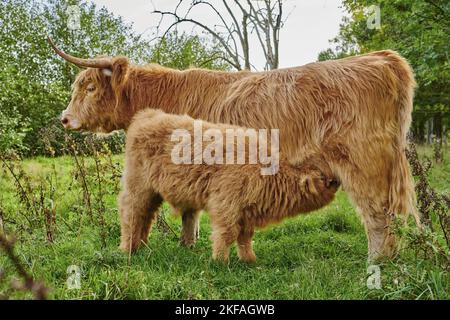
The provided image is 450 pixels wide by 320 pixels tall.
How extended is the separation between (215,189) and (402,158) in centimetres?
184

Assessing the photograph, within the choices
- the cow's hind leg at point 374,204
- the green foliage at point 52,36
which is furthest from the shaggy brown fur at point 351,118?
the green foliage at point 52,36

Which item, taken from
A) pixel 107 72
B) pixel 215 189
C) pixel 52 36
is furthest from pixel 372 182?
pixel 52 36

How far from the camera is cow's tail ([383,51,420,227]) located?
4.58 m

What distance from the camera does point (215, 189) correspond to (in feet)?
13.5

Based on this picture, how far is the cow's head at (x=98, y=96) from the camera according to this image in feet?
19.0

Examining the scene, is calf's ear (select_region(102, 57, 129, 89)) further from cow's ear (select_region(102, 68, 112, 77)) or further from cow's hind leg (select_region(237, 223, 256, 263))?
cow's hind leg (select_region(237, 223, 256, 263))

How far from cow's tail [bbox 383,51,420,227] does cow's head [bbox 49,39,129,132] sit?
3.06 meters

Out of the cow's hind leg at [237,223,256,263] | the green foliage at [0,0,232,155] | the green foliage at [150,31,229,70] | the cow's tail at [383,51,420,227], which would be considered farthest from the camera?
the green foliage at [0,0,232,155]

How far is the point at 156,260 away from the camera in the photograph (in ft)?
14.3

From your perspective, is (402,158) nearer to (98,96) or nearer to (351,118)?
(351,118)

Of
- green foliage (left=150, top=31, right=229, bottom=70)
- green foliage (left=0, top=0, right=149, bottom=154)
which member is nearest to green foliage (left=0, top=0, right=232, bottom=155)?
green foliage (left=0, top=0, right=149, bottom=154)

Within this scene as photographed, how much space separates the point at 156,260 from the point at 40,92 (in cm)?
1795
